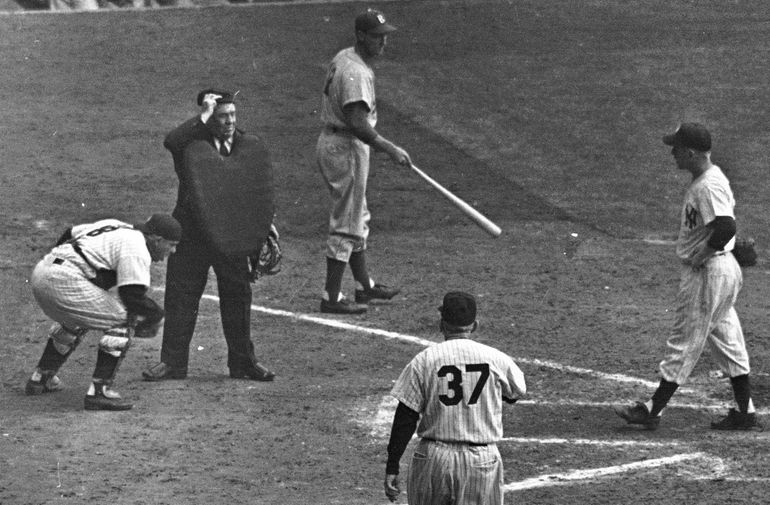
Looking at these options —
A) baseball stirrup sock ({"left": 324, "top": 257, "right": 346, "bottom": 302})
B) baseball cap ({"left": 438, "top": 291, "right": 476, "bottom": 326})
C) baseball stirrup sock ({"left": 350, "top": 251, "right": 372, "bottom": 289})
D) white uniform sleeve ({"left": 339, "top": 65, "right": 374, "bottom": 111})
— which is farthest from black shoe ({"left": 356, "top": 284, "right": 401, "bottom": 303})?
baseball cap ({"left": 438, "top": 291, "right": 476, "bottom": 326})

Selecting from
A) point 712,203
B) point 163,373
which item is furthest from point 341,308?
point 712,203

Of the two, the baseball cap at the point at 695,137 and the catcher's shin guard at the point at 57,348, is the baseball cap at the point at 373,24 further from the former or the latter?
the catcher's shin guard at the point at 57,348

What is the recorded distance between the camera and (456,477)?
648 centimetres

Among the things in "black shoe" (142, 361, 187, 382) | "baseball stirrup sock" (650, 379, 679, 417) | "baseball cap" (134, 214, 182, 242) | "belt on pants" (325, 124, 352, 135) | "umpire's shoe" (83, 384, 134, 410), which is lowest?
"umpire's shoe" (83, 384, 134, 410)

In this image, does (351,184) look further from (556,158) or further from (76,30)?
(76,30)

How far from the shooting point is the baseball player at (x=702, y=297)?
353 inches

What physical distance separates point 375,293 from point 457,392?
5685 millimetres

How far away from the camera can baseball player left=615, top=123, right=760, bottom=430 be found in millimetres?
8969

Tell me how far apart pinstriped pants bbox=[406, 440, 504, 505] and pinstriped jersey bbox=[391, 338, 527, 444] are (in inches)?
2.2

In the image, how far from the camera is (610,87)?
1822 cm

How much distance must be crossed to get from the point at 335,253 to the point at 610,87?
7.50m

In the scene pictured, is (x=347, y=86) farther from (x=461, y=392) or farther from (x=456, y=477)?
(x=456, y=477)

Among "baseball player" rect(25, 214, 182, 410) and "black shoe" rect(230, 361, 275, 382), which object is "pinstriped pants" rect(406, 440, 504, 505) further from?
"black shoe" rect(230, 361, 275, 382)

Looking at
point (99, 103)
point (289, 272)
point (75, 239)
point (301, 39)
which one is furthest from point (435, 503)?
point (301, 39)
